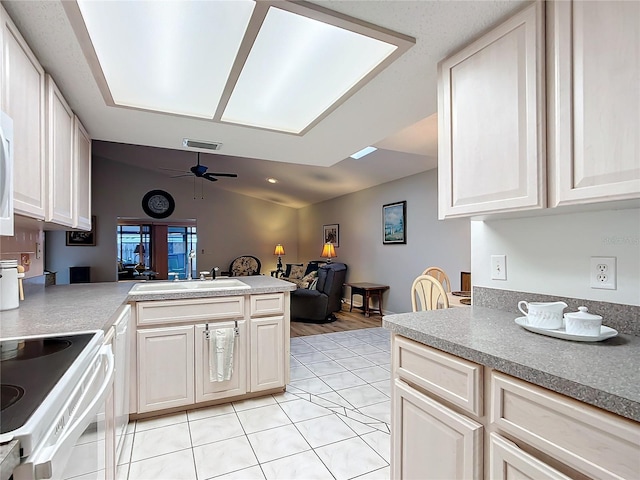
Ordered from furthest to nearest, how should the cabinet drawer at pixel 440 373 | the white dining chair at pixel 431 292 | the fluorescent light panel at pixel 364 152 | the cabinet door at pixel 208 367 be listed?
the fluorescent light panel at pixel 364 152
the white dining chair at pixel 431 292
the cabinet door at pixel 208 367
the cabinet drawer at pixel 440 373

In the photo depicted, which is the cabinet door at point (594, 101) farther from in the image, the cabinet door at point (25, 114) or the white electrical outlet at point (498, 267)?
the cabinet door at point (25, 114)

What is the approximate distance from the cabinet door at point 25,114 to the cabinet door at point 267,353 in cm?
151

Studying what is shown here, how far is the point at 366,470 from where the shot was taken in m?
1.71

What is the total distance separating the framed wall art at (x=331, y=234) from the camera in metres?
7.22

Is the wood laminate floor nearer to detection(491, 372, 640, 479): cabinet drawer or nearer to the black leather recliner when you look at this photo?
the black leather recliner

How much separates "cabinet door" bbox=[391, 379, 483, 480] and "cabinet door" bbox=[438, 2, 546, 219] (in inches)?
29.6

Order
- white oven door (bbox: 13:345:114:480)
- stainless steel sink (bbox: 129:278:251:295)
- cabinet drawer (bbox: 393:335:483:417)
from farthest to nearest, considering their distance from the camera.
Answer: stainless steel sink (bbox: 129:278:251:295) → cabinet drawer (bbox: 393:335:483:417) → white oven door (bbox: 13:345:114:480)

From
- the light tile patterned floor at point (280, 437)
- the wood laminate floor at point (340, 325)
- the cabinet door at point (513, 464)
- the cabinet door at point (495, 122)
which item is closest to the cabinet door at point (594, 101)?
the cabinet door at point (495, 122)

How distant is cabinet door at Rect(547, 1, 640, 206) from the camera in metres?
0.89

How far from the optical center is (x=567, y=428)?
762 millimetres

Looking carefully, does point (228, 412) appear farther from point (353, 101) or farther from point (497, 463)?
point (353, 101)

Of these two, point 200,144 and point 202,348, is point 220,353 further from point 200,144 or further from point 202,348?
point 200,144

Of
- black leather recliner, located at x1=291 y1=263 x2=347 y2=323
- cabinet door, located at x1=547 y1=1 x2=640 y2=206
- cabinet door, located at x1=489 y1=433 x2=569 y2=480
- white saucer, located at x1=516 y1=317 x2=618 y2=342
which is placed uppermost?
cabinet door, located at x1=547 y1=1 x2=640 y2=206

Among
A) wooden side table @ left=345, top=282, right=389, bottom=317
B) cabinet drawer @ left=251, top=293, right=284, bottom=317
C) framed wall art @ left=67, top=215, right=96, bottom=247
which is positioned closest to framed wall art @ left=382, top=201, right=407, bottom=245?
wooden side table @ left=345, top=282, right=389, bottom=317
